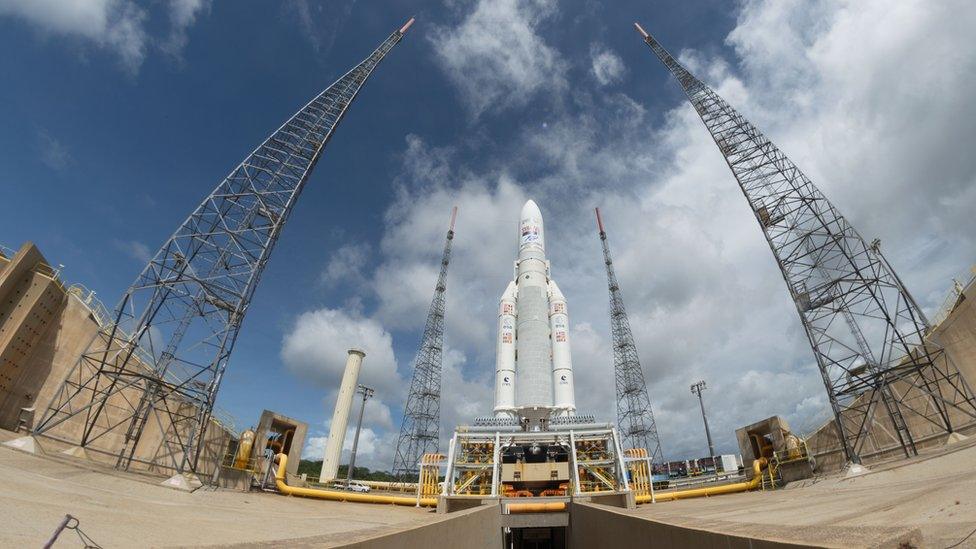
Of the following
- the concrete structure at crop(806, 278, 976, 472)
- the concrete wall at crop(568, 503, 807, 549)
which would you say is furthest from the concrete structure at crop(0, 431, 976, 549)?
the concrete structure at crop(806, 278, 976, 472)

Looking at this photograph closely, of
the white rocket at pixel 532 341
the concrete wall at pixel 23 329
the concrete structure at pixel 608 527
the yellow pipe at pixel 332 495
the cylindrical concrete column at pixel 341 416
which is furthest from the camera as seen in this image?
the cylindrical concrete column at pixel 341 416

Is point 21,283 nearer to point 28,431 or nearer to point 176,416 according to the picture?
point 28,431

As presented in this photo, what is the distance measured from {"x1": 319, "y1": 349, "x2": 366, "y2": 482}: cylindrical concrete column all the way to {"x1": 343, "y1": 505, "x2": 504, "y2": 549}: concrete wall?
32.0 m

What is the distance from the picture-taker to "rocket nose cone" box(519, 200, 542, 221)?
39781 millimetres

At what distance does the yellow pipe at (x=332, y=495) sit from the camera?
2556cm

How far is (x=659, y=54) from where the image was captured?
42.0 metres

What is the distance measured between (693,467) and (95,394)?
235ft

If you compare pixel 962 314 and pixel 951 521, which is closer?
pixel 951 521

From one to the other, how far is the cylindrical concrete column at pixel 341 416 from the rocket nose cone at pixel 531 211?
2561cm

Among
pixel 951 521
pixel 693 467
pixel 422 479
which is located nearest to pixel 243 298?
pixel 422 479

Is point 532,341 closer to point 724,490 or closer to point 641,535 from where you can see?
point 724,490

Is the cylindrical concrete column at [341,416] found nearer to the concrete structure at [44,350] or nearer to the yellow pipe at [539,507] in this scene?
the concrete structure at [44,350]

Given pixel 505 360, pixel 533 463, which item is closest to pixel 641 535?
pixel 533 463

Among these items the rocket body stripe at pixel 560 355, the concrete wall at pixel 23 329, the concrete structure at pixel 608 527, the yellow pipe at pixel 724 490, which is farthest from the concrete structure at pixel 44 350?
the yellow pipe at pixel 724 490
